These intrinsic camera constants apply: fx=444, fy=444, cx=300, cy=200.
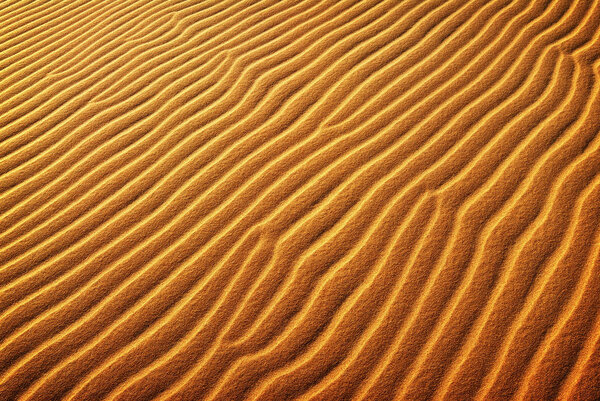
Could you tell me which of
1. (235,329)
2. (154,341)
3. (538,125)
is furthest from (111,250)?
Result: (538,125)

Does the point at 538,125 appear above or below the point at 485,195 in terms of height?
above

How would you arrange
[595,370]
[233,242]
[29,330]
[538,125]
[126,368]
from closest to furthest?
[595,370] → [126,368] → [29,330] → [233,242] → [538,125]

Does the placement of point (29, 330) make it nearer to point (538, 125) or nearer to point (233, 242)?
point (233, 242)

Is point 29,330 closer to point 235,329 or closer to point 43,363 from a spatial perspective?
point 43,363

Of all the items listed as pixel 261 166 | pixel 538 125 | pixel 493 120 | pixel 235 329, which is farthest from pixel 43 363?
pixel 538 125

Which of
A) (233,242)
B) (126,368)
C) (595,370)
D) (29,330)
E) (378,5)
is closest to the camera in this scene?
(595,370)

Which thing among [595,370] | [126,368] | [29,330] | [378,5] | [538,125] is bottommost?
[595,370]

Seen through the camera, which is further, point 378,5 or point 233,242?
point 378,5
